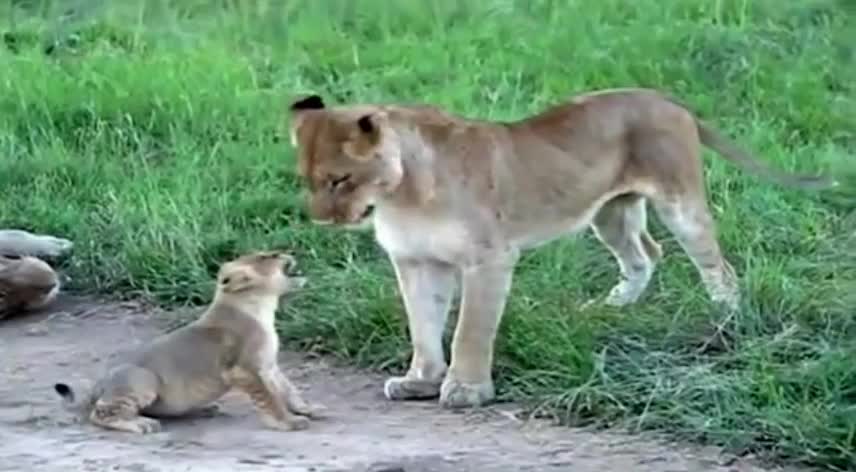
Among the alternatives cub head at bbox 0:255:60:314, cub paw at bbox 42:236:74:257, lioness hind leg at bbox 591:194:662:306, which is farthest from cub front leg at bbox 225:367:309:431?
cub paw at bbox 42:236:74:257

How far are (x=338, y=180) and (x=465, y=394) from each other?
2.25 ft

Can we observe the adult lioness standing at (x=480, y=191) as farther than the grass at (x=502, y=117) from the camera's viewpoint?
Yes

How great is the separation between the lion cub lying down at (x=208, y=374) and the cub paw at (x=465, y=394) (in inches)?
14.8

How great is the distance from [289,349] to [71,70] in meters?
3.62

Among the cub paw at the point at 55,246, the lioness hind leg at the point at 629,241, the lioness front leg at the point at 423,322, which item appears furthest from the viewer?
the cub paw at the point at 55,246

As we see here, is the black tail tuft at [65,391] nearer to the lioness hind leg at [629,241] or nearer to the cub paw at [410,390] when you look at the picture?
the cub paw at [410,390]

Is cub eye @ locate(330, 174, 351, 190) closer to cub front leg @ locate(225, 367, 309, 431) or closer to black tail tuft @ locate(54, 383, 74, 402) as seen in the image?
cub front leg @ locate(225, 367, 309, 431)

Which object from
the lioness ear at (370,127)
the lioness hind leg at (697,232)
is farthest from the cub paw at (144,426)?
the lioness hind leg at (697,232)

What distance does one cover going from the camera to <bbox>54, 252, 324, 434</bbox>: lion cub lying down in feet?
17.0

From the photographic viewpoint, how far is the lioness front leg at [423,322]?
565 centimetres

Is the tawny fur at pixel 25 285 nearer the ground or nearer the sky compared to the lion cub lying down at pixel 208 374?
nearer the ground

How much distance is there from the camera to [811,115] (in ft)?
26.9

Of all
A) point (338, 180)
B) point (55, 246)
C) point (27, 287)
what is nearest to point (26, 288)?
point (27, 287)

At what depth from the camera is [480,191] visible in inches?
224
